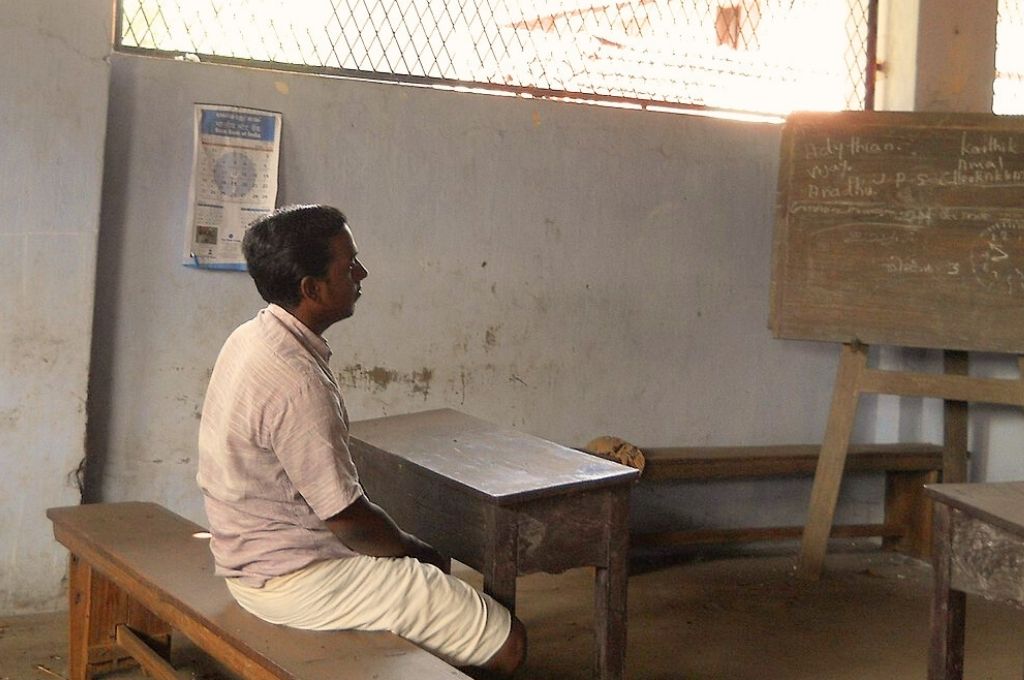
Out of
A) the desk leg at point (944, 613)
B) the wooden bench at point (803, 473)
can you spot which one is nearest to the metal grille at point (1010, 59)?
the wooden bench at point (803, 473)

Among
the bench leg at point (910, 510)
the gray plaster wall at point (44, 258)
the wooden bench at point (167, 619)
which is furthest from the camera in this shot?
the bench leg at point (910, 510)

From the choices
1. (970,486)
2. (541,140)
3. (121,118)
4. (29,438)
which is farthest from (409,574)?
(541,140)

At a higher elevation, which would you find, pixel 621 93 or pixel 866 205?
pixel 621 93

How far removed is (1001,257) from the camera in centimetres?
471

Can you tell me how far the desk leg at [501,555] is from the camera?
281 centimetres

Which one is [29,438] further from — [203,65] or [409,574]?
[409,574]

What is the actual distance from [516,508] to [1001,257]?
283 cm

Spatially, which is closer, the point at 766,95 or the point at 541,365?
the point at 541,365

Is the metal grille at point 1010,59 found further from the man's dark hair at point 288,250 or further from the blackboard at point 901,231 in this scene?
the man's dark hair at point 288,250

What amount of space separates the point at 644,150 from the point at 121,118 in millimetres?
2306

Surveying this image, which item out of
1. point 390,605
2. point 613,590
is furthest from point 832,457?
point 390,605

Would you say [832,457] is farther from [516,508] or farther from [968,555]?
[516,508]

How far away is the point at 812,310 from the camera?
5043mm

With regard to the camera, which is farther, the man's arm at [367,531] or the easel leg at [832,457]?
the easel leg at [832,457]
